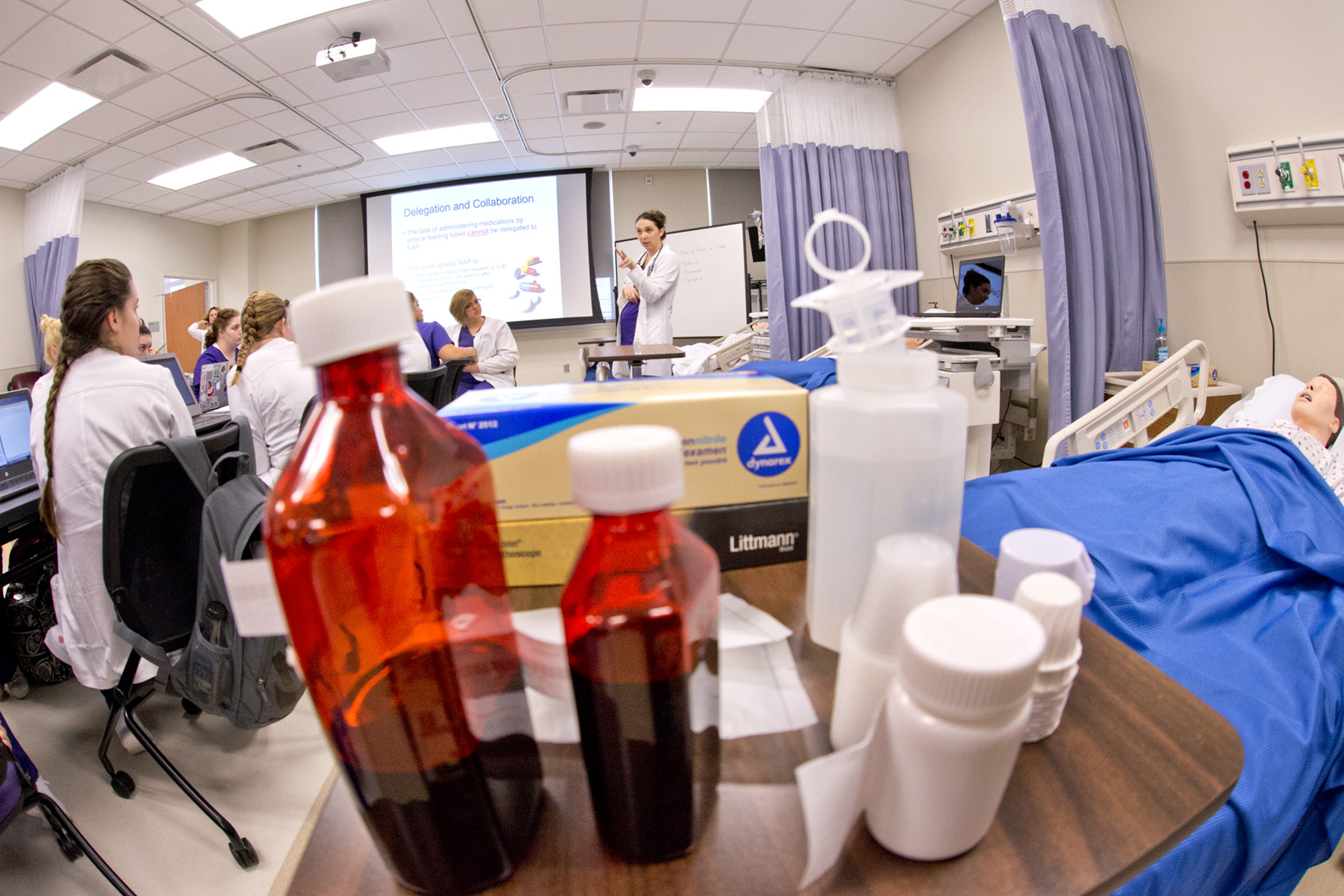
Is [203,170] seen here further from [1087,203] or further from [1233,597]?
[1233,597]

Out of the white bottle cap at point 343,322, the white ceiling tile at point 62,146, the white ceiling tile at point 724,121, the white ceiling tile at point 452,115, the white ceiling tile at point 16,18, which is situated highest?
the white ceiling tile at point 724,121

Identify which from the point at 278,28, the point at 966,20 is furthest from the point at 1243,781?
the point at 278,28

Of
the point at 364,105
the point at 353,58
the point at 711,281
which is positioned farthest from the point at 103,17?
the point at 711,281

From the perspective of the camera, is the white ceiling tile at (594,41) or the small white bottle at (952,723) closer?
the small white bottle at (952,723)

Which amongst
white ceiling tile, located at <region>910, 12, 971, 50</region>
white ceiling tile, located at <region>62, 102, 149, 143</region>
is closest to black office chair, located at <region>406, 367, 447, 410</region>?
white ceiling tile, located at <region>62, 102, 149, 143</region>

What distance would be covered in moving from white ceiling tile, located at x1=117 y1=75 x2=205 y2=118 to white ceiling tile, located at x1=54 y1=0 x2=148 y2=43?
18.2 inches

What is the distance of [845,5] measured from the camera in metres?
3.05

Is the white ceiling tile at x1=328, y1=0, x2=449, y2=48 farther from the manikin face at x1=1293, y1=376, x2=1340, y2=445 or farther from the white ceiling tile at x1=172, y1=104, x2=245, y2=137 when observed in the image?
the manikin face at x1=1293, y1=376, x2=1340, y2=445

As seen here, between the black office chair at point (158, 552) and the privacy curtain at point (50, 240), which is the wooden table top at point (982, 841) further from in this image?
the privacy curtain at point (50, 240)

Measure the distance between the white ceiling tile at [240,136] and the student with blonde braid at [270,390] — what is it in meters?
2.88

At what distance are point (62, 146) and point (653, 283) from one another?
430 centimetres

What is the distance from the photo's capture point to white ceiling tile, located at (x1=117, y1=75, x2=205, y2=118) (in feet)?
11.1

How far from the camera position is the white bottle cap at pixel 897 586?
0.96ft

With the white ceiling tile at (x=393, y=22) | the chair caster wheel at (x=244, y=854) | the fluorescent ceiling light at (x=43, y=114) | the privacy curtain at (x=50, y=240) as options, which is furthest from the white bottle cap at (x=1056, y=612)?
the privacy curtain at (x=50, y=240)
